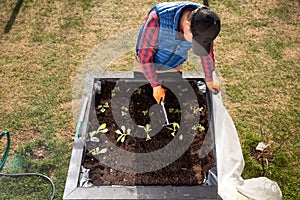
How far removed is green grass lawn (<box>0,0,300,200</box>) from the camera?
9.80 feet

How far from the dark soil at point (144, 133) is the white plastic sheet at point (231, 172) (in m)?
0.11

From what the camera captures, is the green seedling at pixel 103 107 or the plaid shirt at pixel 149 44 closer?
the plaid shirt at pixel 149 44

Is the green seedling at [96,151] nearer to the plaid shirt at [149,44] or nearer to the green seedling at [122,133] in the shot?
the green seedling at [122,133]

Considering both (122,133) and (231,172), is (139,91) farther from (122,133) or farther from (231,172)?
(231,172)

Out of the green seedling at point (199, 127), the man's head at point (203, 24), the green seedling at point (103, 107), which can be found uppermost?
the man's head at point (203, 24)

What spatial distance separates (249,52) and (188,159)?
6.45 feet

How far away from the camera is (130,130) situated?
104 inches

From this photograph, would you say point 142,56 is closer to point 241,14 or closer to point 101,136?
point 101,136

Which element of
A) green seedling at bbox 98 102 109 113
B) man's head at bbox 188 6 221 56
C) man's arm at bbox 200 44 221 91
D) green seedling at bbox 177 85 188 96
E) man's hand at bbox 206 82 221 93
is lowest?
green seedling at bbox 98 102 109 113

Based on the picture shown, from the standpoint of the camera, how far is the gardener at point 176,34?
184 cm

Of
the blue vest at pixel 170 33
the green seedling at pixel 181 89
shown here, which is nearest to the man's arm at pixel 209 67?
the blue vest at pixel 170 33

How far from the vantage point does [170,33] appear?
2139mm

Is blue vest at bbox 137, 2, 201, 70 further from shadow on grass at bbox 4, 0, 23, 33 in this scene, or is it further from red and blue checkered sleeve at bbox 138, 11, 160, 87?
shadow on grass at bbox 4, 0, 23, 33

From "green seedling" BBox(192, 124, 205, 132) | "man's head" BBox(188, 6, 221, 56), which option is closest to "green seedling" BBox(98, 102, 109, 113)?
"green seedling" BBox(192, 124, 205, 132)
